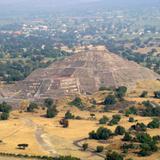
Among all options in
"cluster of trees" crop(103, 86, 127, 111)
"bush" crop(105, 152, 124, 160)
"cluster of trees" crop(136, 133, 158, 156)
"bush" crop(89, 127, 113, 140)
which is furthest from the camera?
"cluster of trees" crop(103, 86, 127, 111)

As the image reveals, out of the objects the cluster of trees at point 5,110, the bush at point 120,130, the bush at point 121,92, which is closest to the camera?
the bush at point 120,130

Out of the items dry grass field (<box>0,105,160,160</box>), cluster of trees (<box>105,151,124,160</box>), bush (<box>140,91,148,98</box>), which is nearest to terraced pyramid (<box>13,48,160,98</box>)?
bush (<box>140,91,148,98</box>)

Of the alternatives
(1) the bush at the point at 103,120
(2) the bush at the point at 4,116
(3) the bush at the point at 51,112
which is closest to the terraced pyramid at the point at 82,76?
(3) the bush at the point at 51,112

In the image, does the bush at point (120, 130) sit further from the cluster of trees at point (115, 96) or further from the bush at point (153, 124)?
the cluster of trees at point (115, 96)

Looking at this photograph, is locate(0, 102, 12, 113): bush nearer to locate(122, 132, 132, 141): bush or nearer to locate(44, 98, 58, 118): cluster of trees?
locate(44, 98, 58, 118): cluster of trees

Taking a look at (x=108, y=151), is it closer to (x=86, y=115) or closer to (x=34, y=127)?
(x=34, y=127)
